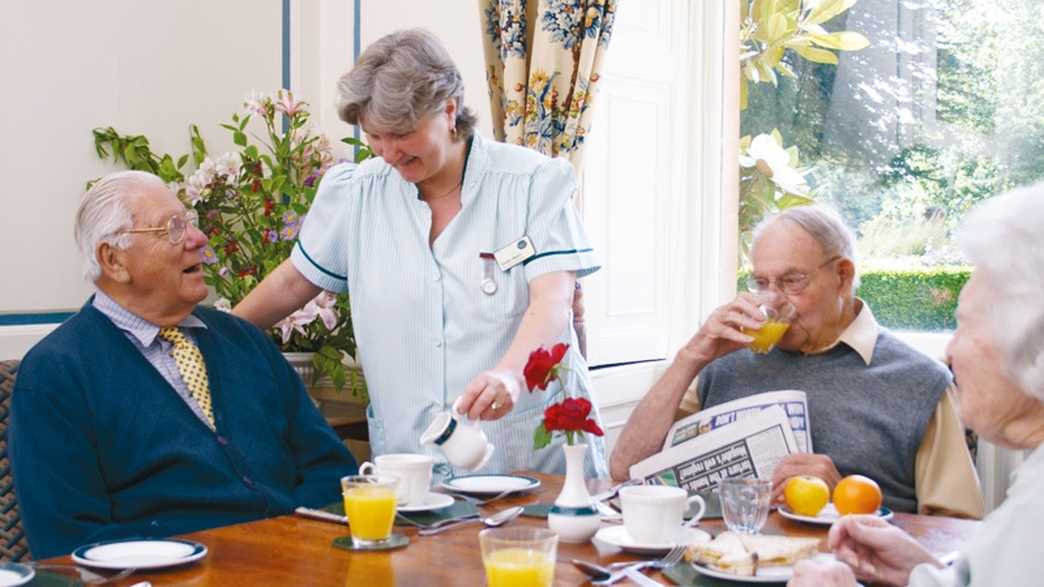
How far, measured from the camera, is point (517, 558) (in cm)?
148

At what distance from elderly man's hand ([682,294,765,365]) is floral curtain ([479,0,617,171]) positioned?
1.03 m

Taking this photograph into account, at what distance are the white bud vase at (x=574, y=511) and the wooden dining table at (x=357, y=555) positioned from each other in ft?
0.07

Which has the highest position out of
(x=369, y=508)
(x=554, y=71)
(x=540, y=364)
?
(x=554, y=71)

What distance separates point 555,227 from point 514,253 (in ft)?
0.38

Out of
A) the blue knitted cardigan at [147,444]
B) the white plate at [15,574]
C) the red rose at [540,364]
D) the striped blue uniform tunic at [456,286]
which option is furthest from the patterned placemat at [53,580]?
the striped blue uniform tunic at [456,286]

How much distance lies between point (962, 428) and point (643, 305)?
1714 mm

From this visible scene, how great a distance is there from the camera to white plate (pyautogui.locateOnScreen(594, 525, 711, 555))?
5.79ft

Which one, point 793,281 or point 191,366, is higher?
point 793,281

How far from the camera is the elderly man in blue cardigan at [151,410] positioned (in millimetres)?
2043

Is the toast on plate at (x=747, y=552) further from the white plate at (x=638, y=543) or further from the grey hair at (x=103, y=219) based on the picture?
the grey hair at (x=103, y=219)

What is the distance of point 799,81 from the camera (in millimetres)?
3990

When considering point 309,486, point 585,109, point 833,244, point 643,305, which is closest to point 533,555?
point 309,486

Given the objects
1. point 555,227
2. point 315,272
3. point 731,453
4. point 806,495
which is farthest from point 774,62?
point 806,495

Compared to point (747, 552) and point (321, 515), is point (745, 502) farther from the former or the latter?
Answer: point (321, 515)
